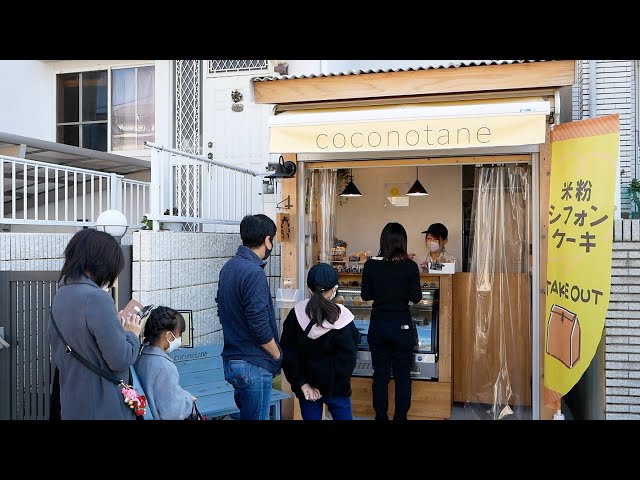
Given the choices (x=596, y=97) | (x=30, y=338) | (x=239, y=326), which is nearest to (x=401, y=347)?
(x=239, y=326)

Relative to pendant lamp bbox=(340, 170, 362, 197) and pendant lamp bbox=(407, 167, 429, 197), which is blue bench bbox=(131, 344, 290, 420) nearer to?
pendant lamp bbox=(340, 170, 362, 197)

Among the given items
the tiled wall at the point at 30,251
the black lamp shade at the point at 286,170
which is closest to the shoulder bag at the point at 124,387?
the tiled wall at the point at 30,251

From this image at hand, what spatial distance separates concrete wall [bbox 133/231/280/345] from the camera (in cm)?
478

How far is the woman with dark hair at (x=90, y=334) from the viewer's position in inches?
106

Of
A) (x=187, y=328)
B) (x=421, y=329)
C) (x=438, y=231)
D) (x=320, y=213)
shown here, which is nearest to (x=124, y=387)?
(x=187, y=328)

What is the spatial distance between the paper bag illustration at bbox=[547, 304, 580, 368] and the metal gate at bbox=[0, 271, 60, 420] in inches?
162

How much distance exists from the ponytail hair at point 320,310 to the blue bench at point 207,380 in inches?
51.0

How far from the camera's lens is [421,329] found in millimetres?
5805

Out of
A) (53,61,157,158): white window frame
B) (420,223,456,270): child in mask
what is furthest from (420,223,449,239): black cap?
(53,61,157,158): white window frame

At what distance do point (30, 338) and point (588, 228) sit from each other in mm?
4553

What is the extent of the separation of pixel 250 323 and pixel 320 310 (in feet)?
Result: 1.74

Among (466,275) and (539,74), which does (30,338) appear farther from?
(539,74)

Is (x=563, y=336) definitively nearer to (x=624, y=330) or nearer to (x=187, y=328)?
(x=624, y=330)

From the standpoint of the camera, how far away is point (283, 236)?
554cm
